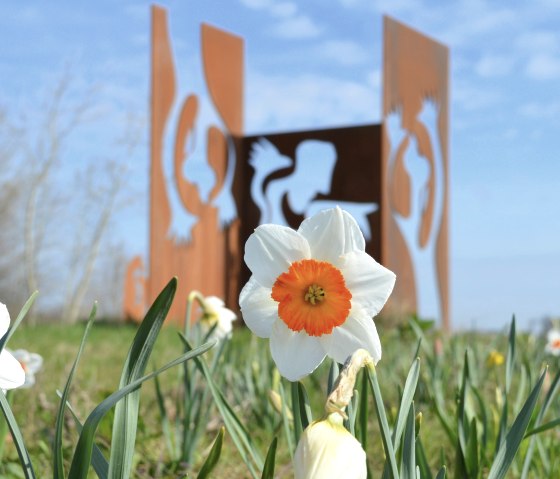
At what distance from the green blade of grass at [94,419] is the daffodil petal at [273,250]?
0.13 m

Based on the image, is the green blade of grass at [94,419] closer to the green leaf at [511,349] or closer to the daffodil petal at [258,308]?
the daffodil petal at [258,308]

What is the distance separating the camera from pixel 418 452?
1048 mm

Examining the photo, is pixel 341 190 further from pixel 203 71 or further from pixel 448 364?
pixel 448 364

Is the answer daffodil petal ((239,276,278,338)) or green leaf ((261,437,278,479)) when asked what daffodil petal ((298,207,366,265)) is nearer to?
daffodil petal ((239,276,278,338))

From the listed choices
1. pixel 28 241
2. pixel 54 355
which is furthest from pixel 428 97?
pixel 28 241

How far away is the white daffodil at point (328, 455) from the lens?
0.51m

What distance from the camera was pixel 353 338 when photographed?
72 cm

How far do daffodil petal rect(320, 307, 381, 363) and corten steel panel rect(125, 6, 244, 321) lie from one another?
Answer: 18.7ft

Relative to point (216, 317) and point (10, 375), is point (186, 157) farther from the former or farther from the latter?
point (10, 375)

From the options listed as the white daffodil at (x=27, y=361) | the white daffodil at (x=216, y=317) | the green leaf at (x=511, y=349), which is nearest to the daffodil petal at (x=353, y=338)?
the green leaf at (x=511, y=349)

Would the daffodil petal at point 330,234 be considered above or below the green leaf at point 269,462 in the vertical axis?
above

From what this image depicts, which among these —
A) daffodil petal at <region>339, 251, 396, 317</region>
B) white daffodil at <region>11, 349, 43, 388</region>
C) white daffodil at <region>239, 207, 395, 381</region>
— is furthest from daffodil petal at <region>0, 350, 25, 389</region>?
white daffodil at <region>11, 349, 43, 388</region>

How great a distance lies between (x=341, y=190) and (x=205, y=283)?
62.0 inches

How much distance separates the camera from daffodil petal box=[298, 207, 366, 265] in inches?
28.5
